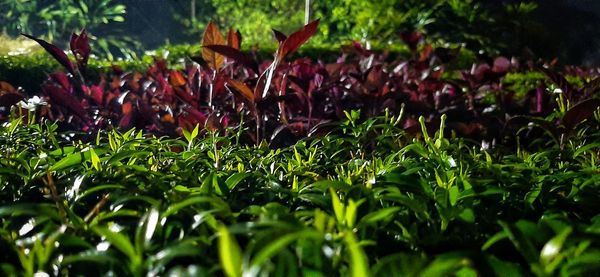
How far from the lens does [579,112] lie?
2.00 m

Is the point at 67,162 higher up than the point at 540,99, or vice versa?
the point at 67,162

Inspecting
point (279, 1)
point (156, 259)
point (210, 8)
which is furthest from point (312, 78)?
point (210, 8)

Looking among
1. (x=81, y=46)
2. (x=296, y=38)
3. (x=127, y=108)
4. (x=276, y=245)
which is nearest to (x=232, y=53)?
(x=296, y=38)

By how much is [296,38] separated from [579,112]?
0.82m

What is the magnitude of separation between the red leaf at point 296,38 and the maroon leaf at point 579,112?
76 cm

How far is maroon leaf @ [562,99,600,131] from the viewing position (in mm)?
1968

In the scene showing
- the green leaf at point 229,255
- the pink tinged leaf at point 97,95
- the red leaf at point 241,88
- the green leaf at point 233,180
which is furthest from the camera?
the pink tinged leaf at point 97,95

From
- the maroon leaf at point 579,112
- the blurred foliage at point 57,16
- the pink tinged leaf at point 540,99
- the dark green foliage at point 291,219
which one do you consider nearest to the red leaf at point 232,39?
the dark green foliage at point 291,219

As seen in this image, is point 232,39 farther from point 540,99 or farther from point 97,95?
point 540,99

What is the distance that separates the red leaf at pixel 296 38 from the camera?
6.42 ft

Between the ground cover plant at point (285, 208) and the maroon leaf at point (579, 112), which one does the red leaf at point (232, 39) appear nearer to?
the ground cover plant at point (285, 208)

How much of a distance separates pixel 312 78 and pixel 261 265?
1847 millimetres

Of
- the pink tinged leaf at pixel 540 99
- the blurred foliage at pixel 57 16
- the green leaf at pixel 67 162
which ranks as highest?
the green leaf at pixel 67 162

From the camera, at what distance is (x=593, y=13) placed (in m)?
12.9
